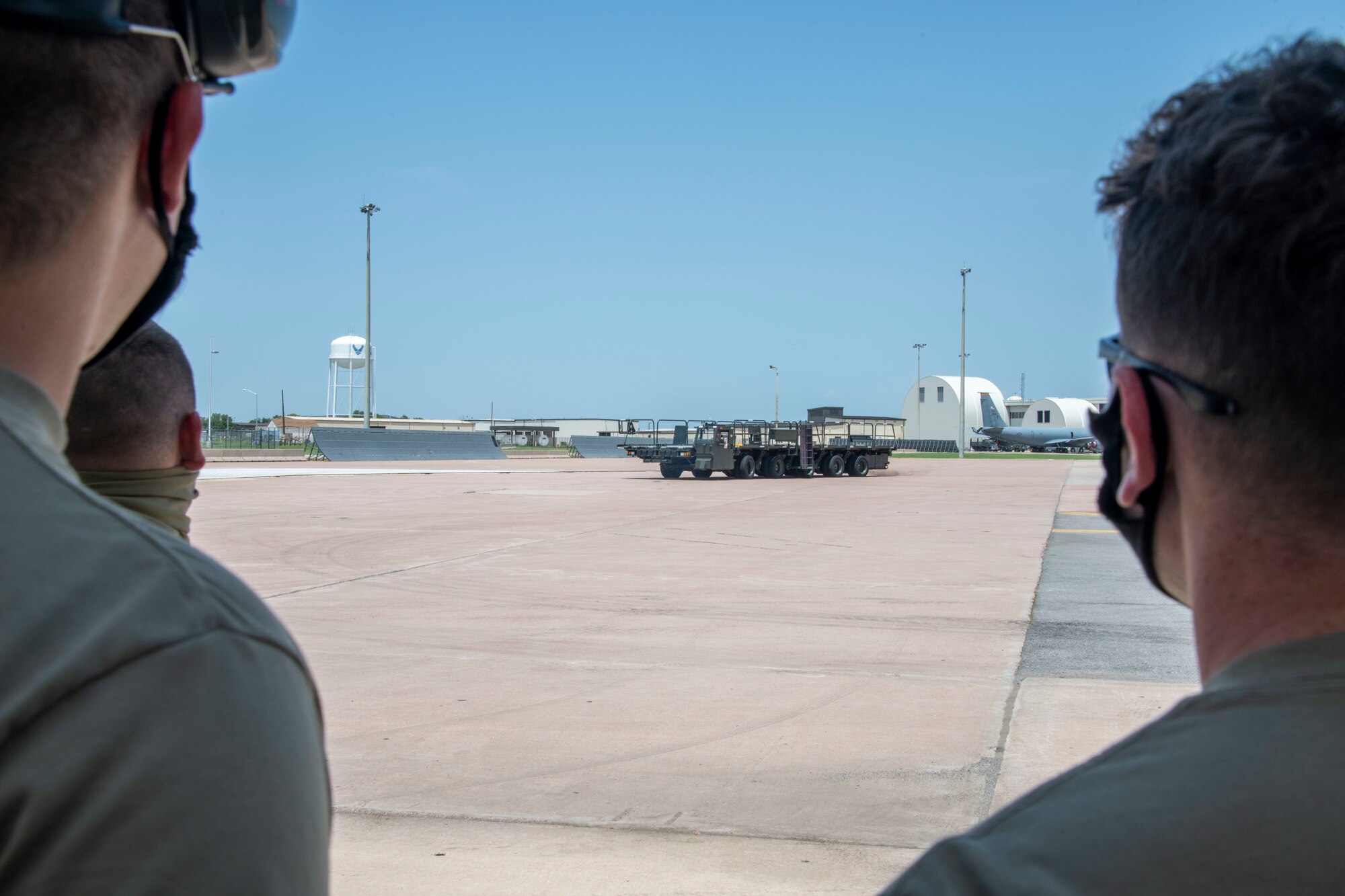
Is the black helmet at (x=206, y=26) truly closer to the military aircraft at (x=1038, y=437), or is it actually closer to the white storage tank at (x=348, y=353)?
the military aircraft at (x=1038, y=437)

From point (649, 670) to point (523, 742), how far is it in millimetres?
1788

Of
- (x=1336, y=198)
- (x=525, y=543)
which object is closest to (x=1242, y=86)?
(x=1336, y=198)

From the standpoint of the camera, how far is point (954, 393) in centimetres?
10444

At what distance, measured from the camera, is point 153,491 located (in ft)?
9.34

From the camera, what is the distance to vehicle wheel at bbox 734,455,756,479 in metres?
34.7

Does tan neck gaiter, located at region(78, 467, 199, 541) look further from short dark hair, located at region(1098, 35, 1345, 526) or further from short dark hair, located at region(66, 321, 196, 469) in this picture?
short dark hair, located at region(1098, 35, 1345, 526)

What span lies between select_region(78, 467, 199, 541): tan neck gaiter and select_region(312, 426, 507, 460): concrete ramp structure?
4849cm

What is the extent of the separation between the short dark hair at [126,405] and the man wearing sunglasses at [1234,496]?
7.77 ft

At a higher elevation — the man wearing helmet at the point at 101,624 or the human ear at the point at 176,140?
the human ear at the point at 176,140

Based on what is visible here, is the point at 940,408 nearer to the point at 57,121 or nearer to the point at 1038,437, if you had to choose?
the point at 1038,437

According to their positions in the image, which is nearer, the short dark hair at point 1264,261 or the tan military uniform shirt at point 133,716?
the tan military uniform shirt at point 133,716

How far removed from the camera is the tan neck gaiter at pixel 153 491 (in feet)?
9.08

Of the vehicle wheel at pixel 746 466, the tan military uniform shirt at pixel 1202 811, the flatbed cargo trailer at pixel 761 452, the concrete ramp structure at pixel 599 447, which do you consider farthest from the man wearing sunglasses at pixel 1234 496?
the concrete ramp structure at pixel 599 447

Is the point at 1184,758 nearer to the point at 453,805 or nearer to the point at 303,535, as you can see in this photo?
the point at 453,805
